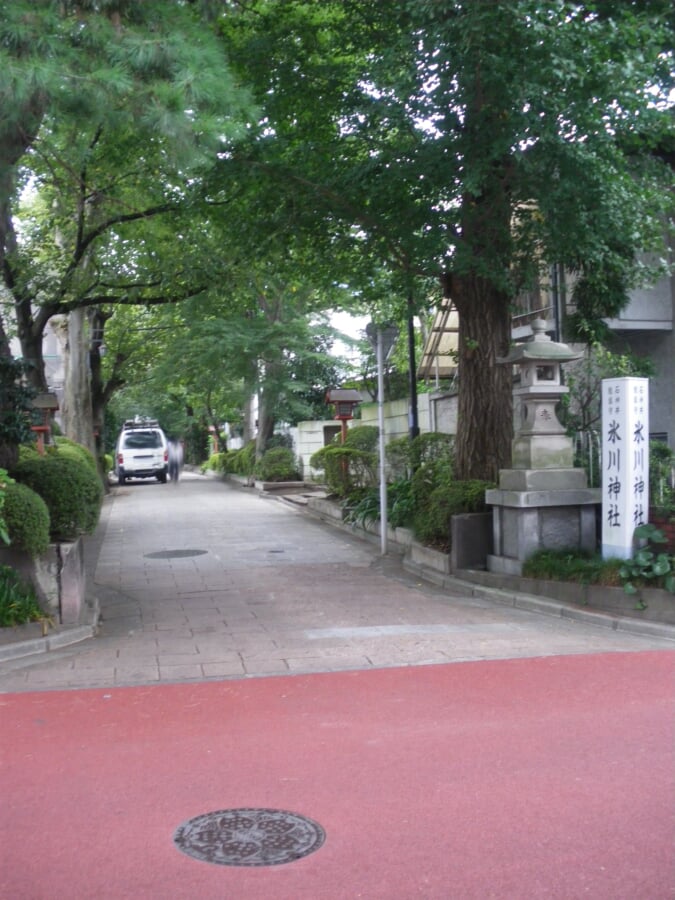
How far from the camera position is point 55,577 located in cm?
920

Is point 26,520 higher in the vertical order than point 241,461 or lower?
lower

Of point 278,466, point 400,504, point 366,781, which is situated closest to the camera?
point 366,781

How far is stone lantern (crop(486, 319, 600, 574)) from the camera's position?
11062 mm

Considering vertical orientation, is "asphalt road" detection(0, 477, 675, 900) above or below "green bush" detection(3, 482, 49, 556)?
below

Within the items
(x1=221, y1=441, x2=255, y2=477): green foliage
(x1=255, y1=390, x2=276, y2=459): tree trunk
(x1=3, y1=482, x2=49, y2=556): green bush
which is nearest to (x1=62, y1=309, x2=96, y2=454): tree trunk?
(x1=255, y1=390, x2=276, y2=459): tree trunk

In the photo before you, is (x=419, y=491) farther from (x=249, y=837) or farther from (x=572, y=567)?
(x=249, y=837)

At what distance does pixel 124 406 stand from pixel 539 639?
139 feet

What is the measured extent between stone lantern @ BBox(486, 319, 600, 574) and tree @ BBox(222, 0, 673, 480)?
122 cm

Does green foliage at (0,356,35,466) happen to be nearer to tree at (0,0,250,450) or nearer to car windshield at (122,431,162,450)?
tree at (0,0,250,450)

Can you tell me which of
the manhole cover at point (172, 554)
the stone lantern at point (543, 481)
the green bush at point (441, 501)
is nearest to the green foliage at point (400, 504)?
the green bush at point (441, 501)

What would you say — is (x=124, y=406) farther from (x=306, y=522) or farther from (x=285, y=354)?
Result: (x=306, y=522)

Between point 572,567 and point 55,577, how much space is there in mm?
5721

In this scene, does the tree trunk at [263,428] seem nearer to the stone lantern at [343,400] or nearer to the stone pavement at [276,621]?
the stone lantern at [343,400]

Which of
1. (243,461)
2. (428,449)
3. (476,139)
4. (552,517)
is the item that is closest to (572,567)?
(552,517)
